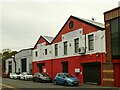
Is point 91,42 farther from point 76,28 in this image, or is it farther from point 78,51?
point 76,28

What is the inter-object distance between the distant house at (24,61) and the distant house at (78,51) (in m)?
8.46

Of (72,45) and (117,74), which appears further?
(72,45)

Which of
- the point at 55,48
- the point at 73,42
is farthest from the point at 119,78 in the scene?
the point at 55,48

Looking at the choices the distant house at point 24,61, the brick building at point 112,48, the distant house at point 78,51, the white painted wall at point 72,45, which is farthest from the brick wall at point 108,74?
the distant house at point 24,61

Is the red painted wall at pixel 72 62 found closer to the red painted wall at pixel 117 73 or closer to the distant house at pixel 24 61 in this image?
the red painted wall at pixel 117 73

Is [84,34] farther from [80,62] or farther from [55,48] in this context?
[55,48]

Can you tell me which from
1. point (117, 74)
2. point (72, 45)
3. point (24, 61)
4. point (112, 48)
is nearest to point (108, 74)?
point (117, 74)

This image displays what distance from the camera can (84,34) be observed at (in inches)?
1449

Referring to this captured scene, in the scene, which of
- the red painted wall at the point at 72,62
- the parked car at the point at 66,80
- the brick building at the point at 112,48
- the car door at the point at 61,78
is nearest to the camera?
the brick building at the point at 112,48

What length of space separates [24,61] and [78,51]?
25069 mm

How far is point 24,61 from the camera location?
61094mm

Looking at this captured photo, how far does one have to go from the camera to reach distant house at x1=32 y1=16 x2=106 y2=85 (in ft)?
111

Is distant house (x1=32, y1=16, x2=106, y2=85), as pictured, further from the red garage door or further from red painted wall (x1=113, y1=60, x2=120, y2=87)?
the red garage door

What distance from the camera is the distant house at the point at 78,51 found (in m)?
33.8
